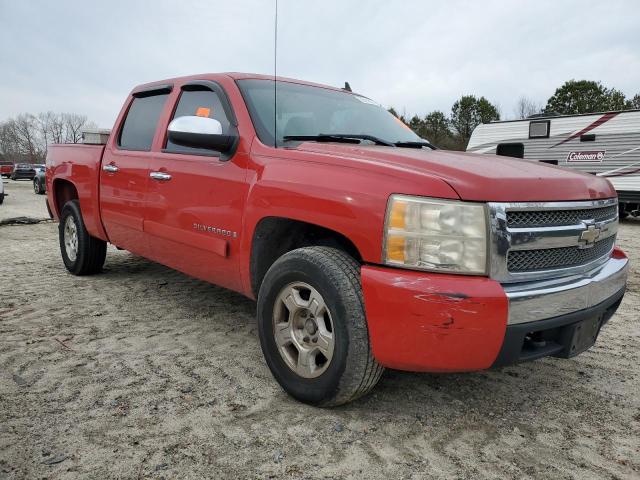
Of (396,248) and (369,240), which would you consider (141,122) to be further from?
(396,248)

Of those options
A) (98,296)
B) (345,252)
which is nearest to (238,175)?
(345,252)

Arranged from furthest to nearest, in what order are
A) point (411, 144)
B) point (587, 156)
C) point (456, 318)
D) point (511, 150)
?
point (587, 156) < point (511, 150) < point (411, 144) < point (456, 318)

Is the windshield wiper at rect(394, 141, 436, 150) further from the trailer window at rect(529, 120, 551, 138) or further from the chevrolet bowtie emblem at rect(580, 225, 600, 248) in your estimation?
the trailer window at rect(529, 120, 551, 138)

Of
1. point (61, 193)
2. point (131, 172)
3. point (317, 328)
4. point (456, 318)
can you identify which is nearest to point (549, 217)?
point (456, 318)

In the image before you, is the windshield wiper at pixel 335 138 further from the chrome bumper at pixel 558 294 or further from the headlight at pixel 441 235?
the chrome bumper at pixel 558 294

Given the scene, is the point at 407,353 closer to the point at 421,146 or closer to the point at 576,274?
the point at 576,274

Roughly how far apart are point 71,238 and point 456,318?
14.6 ft

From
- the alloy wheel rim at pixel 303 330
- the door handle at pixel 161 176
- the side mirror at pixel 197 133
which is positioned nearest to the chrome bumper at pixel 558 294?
the alloy wheel rim at pixel 303 330

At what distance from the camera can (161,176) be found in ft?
11.3

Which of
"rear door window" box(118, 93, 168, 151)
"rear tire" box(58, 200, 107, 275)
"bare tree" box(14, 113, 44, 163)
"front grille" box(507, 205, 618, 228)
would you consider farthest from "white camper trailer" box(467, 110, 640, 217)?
"bare tree" box(14, 113, 44, 163)

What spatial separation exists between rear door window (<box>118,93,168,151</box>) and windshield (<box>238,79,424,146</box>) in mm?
1013

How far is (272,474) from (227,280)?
136cm

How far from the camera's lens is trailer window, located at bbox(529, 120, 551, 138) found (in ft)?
43.1

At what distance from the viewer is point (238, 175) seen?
112 inches
